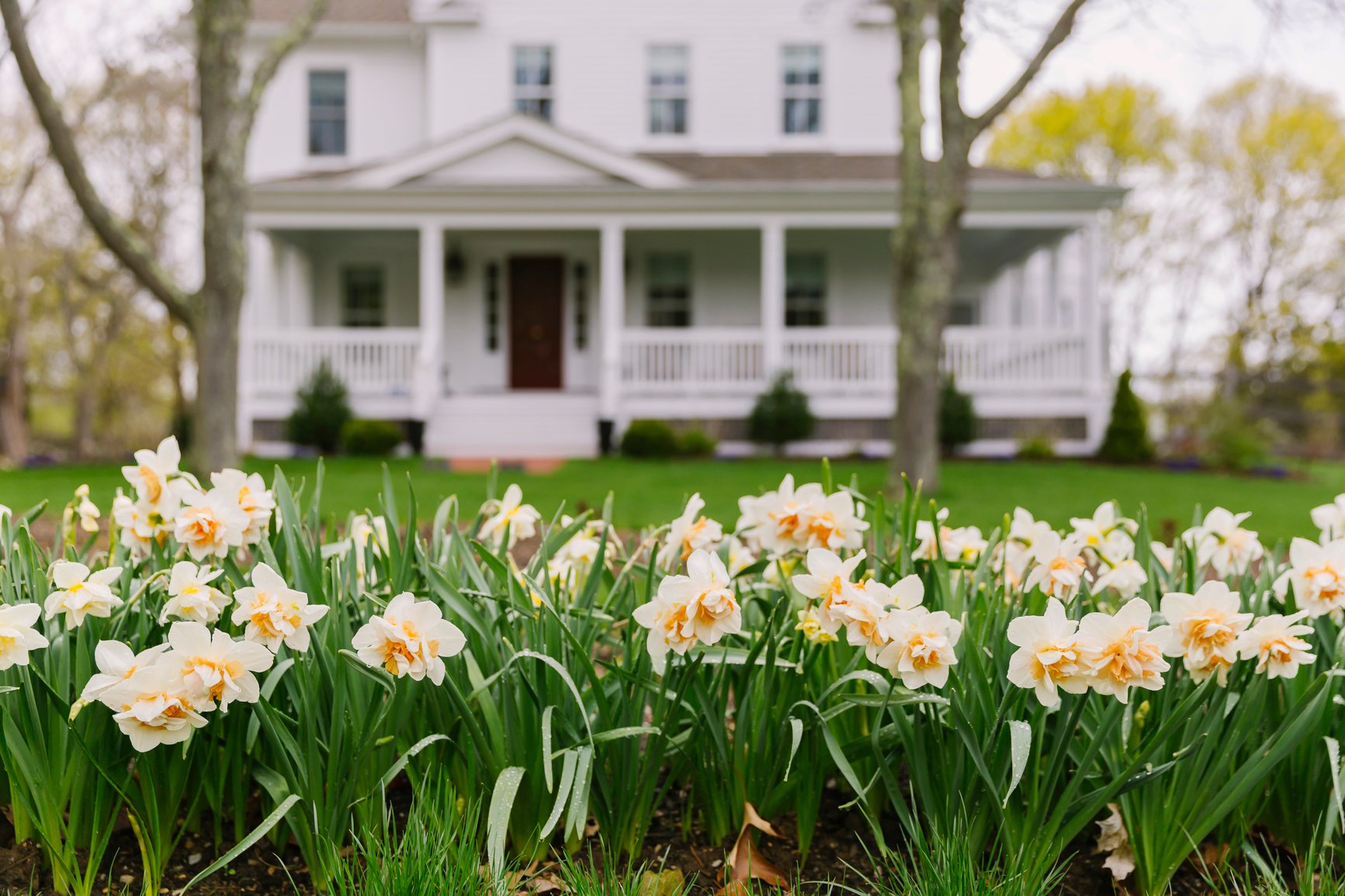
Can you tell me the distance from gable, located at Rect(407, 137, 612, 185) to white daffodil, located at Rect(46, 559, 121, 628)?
13.4 m

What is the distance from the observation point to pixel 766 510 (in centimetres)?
221

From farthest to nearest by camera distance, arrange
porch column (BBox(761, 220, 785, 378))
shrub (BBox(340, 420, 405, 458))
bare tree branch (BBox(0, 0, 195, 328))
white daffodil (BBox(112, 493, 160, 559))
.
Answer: porch column (BBox(761, 220, 785, 378))
shrub (BBox(340, 420, 405, 458))
bare tree branch (BBox(0, 0, 195, 328))
white daffodil (BBox(112, 493, 160, 559))

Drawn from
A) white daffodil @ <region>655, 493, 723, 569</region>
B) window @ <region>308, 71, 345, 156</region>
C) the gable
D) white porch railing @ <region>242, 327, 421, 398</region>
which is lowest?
white daffodil @ <region>655, 493, 723, 569</region>

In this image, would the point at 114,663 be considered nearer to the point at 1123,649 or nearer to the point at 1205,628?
the point at 1123,649

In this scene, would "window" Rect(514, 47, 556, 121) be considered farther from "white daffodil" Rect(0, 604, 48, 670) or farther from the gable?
"white daffodil" Rect(0, 604, 48, 670)

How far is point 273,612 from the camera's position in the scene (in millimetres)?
1715

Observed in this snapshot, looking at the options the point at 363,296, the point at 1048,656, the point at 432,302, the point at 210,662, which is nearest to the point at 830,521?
the point at 1048,656

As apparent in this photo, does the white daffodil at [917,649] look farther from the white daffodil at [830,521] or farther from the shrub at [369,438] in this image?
the shrub at [369,438]

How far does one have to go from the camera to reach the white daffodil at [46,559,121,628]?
1.86m

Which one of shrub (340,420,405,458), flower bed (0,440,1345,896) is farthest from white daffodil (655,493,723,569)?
shrub (340,420,405,458)

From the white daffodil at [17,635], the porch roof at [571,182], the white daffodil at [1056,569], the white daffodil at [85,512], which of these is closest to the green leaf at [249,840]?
the white daffodil at [17,635]

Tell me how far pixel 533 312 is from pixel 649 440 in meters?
4.70

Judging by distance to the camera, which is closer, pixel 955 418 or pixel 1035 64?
pixel 1035 64

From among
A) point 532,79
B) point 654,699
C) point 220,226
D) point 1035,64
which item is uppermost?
point 532,79
